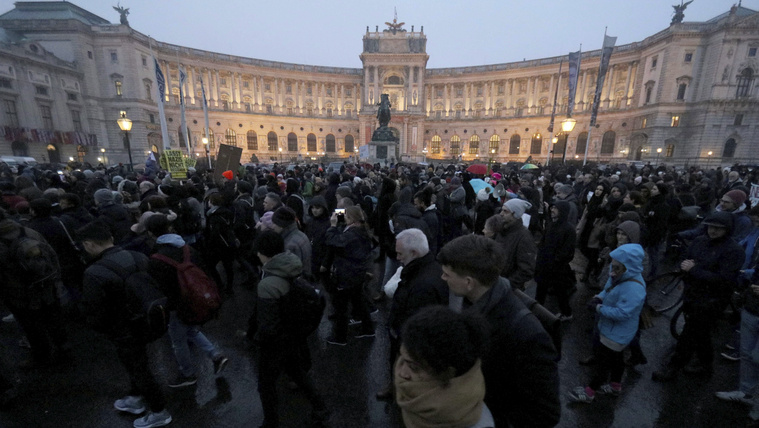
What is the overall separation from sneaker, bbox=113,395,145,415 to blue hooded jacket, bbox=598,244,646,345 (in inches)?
193

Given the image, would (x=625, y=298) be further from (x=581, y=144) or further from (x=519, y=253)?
(x=581, y=144)

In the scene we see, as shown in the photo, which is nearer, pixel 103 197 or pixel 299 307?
pixel 299 307

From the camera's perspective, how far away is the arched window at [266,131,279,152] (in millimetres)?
55797

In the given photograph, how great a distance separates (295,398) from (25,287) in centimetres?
331

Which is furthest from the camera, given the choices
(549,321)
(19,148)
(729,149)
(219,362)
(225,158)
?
(729,149)

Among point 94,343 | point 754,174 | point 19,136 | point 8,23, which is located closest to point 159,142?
point 19,136

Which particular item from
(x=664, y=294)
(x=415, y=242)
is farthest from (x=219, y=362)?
(x=664, y=294)

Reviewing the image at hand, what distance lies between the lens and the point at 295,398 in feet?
12.0

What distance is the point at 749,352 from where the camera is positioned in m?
3.38

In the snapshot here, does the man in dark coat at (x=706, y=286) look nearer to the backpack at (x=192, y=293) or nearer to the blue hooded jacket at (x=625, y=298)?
the blue hooded jacket at (x=625, y=298)

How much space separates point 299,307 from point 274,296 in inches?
9.8

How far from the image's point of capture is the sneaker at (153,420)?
3186 mm

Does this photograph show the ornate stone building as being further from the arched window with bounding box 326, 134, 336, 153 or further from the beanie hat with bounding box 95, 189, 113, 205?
the beanie hat with bounding box 95, 189, 113, 205

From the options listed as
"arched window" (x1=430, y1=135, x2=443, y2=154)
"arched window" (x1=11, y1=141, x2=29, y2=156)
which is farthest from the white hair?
"arched window" (x1=430, y1=135, x2=443, y2=154)
